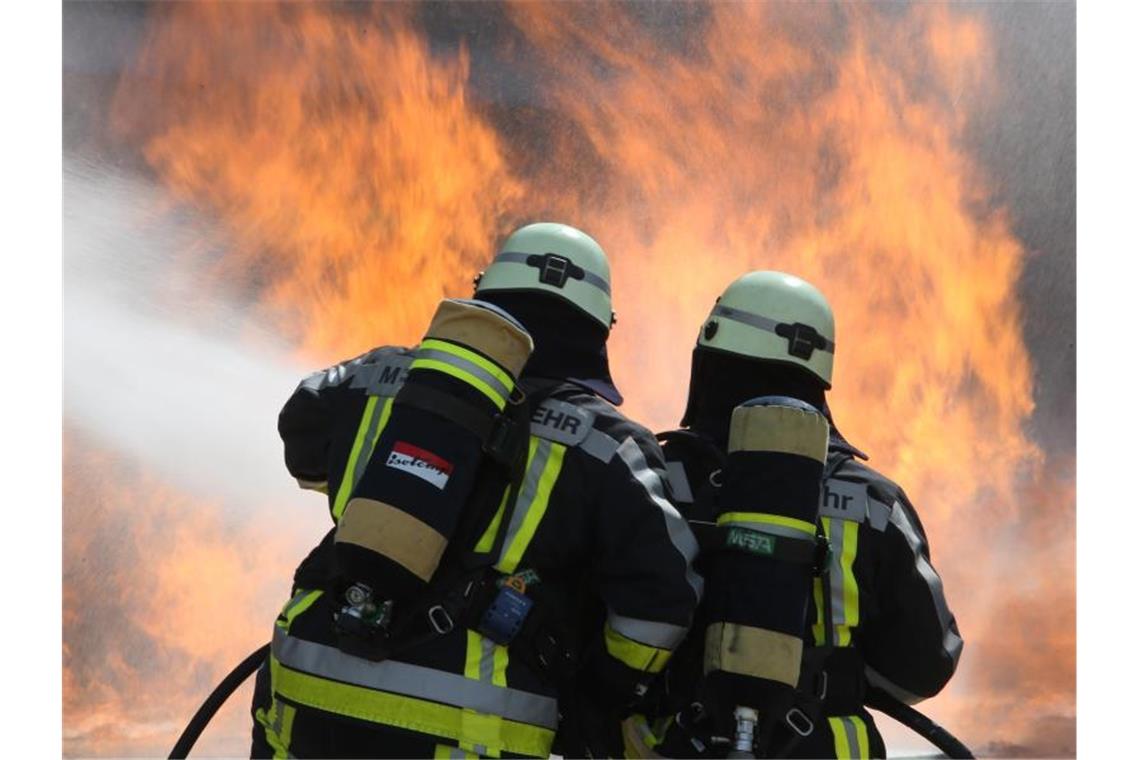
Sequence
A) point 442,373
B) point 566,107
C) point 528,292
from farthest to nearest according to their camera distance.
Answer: point 566,107 < point 528,292 < point 442,373

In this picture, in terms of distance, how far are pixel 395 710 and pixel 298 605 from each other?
0.42 meters

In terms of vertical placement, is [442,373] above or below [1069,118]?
below

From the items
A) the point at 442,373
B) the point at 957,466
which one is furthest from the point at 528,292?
the point at 957,466

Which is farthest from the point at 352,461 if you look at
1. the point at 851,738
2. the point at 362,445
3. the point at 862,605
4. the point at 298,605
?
the point at 851,738

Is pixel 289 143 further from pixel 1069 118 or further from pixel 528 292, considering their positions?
pixel 1069 118

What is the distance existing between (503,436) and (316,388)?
0.85 metres

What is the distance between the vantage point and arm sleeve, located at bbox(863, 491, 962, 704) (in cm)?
368

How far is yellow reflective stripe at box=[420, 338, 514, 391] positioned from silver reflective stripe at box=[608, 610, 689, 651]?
76 cm

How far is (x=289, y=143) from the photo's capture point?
7.59 metres

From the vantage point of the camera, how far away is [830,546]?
11.7ft

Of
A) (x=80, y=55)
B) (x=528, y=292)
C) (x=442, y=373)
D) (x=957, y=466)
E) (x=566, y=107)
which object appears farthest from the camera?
(x=957, y=466)

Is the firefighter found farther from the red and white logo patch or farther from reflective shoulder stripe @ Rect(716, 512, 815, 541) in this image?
reflective shoulder stripe @ Rect(716, 512, 815, 541)

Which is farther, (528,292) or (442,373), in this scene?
(528,292)

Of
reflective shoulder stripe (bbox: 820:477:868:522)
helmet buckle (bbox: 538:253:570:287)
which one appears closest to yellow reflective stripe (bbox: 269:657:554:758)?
reflective shoulder stripe (bbox: 820:477:868:522)
